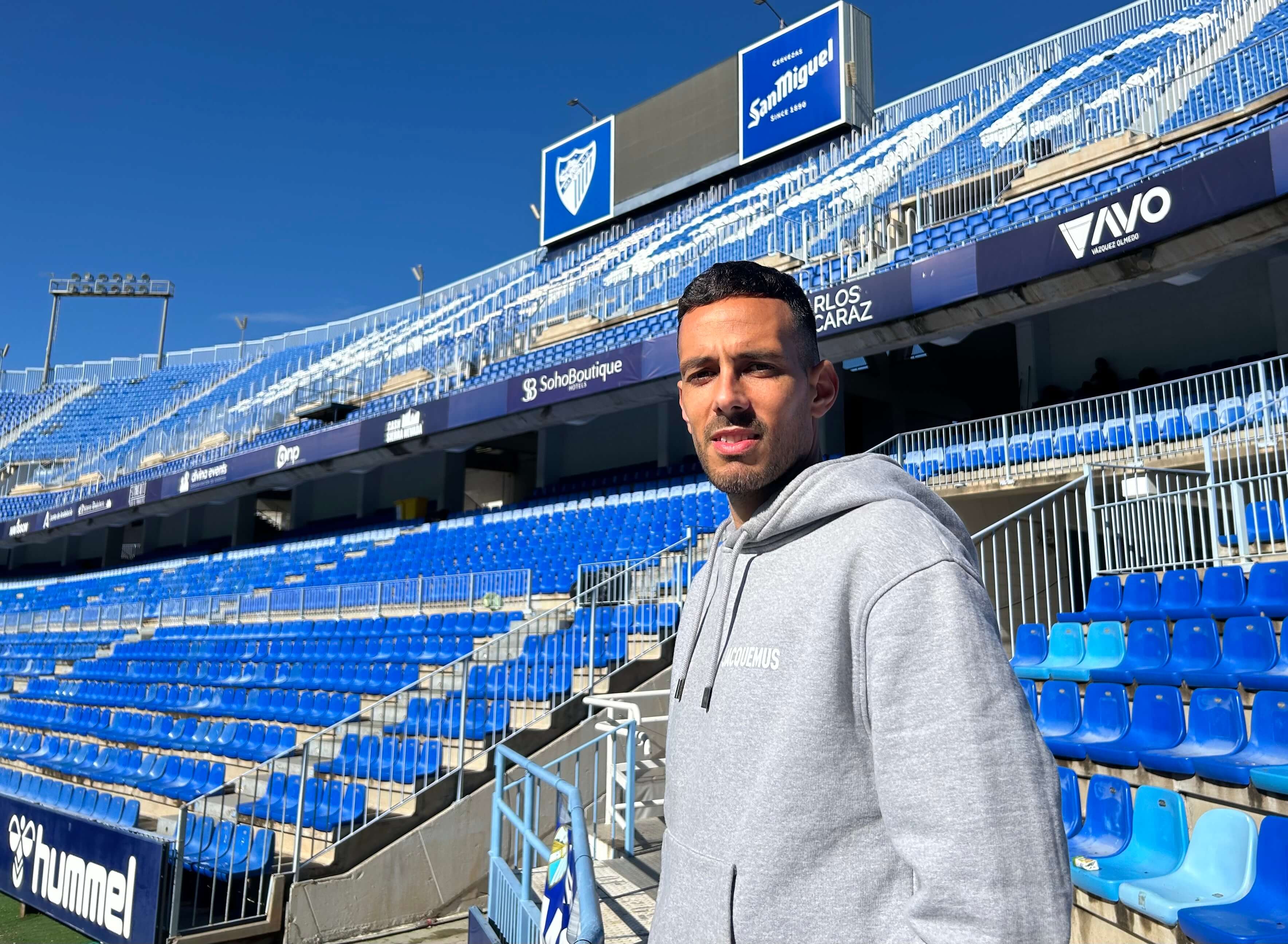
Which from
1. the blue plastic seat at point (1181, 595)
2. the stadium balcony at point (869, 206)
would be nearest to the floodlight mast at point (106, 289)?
the stadium balcony at point (869, 206)

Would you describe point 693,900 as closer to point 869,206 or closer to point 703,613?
point 703,613

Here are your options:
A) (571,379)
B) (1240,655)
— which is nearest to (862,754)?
(1240,655)

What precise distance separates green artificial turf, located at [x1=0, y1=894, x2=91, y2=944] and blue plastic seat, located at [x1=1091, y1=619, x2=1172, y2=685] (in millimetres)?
7727

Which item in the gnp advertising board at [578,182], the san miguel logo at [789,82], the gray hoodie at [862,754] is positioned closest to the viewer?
the gray hoodie at [862,754]

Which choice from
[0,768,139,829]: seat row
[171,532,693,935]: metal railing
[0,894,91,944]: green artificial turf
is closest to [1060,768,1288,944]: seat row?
[171,532,693,935]: metal railing

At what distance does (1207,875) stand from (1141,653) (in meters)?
2.20

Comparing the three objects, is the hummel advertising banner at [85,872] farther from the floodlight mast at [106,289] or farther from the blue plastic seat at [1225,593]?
the floodlight mast at [106,289]

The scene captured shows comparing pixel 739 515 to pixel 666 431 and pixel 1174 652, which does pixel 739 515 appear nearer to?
pixel 1174 652

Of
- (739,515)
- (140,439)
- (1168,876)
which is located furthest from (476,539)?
(140,439)

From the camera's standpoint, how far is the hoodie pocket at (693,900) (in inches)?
40.3

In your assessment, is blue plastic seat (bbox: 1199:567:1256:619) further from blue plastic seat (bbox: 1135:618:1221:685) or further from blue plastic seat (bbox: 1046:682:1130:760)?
blue plastic seat (bbox: 1046:682:1130:760)

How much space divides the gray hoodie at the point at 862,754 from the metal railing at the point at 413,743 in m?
6.34

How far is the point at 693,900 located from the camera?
108cm

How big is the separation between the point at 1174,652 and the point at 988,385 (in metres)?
15.2
